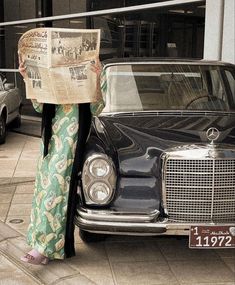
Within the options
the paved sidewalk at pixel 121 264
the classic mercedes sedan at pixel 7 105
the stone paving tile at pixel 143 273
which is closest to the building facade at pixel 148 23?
the classic mercedes sedan at pixel 7 105

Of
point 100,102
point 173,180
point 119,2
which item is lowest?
point 173,180

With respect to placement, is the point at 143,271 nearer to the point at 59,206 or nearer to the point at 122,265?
the point at 122,265

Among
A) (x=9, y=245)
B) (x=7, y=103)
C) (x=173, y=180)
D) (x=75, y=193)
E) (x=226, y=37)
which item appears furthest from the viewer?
(x=7, y=103)

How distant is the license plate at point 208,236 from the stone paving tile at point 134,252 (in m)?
0.61

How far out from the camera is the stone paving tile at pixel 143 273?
3638 millimetres

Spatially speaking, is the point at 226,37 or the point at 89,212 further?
the point at 226,37

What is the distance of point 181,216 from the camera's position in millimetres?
3584

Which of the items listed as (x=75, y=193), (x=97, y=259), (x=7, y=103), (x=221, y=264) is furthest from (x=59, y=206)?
(x=7, y=103)

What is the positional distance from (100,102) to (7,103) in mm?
6379

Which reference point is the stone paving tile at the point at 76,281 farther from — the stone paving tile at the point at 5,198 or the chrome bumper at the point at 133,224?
the stone paving tile at the point at 5,198

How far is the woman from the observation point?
373cm

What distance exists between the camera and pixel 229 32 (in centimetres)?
730

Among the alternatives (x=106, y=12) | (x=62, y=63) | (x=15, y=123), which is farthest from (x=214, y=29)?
(x=15, y=123)

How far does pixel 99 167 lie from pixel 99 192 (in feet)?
0.61
